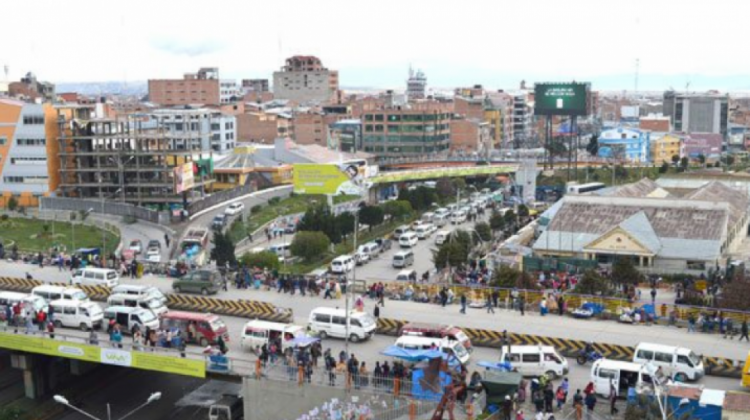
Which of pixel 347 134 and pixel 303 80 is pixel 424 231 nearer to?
pixel 347 134

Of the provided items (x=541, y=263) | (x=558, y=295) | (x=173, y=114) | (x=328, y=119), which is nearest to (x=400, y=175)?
(x=173, y=114)

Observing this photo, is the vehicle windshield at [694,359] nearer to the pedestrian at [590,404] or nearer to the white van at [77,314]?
the pedestrian at [590,404]

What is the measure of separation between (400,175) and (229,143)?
21200mm

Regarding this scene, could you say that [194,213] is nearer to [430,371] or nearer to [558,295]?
[558,295]

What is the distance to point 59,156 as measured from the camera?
205ft

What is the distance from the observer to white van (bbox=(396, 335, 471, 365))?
23.3 meters

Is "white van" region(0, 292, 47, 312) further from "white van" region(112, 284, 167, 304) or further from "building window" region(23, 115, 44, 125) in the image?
"building window" region(23, 115, 44, 125)

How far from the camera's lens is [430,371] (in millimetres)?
21516

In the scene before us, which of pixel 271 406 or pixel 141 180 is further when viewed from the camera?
pixel 141 180

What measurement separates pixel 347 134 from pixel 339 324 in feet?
253

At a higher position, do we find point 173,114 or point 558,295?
point 173,114

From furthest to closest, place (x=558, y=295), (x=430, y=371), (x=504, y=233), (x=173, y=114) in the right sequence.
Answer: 1. (x=173, y=114)
2. (x=504, y=233)
3. (x=558, y=295)
4. (x=430, y=371)

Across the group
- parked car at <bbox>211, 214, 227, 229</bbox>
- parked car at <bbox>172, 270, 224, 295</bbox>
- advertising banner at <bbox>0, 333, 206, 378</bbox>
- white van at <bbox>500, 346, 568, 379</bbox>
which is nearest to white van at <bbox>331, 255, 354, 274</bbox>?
parked car at <bbox>172, 270, 224, 295</bbox>

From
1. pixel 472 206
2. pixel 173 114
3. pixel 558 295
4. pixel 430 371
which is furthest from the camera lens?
pixel 173 114
